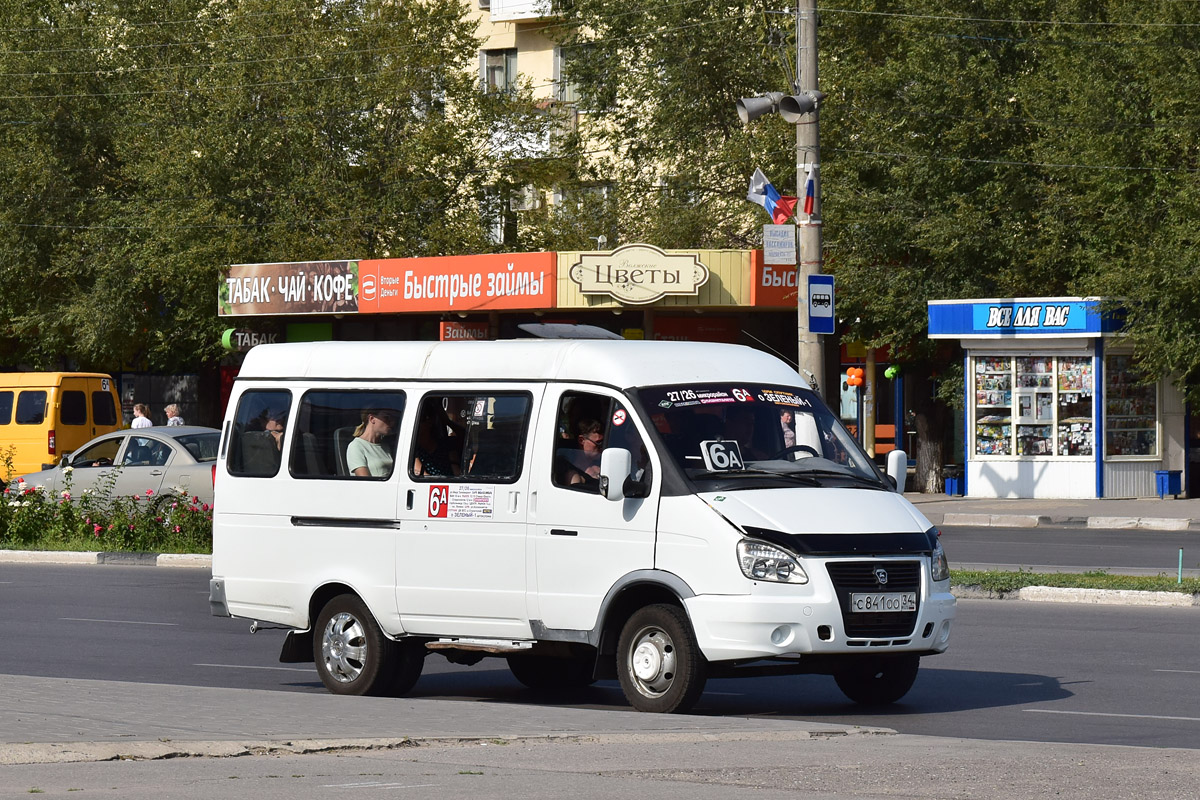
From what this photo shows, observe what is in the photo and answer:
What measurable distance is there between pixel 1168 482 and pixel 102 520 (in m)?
18.7

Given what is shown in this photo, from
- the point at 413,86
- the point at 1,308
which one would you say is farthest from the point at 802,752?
the point at 1,308

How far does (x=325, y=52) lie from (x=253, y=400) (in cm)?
3408

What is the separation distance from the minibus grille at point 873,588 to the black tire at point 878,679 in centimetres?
56

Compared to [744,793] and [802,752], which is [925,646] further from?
[744,793]

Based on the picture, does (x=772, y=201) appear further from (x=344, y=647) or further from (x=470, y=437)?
(x=344, y=647)

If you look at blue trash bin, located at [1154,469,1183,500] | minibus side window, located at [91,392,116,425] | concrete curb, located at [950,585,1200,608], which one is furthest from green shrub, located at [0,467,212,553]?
blue trash bin, located at [1154,469,1183,500]

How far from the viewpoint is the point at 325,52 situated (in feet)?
147

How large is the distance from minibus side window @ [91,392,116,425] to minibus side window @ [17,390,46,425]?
39.3 inches

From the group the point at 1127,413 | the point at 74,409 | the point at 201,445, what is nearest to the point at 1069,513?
the point at 1127,413

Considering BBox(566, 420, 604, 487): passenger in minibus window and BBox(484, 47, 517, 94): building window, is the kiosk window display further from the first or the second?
BBox(484, 47, 517, 94): building window

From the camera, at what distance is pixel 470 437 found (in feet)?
36.8

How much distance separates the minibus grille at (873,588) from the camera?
1003 centimetres

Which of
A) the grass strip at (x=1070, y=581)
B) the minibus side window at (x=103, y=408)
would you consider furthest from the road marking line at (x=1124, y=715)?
the minibus side window at (x=103, y=408)

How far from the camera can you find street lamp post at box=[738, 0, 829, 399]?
1986 cm
